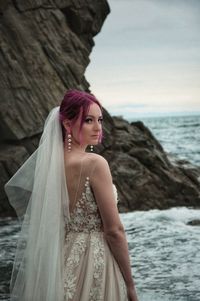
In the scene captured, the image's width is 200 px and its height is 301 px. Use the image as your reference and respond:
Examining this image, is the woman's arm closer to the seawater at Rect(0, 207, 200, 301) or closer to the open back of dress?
the open back of dress

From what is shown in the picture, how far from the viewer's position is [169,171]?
567 inches

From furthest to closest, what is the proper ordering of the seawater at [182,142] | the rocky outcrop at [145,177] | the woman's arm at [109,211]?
1. the seawater at [182,142]
2. the rocky outcrop at [145,177]
3. the woman's arm at [109,211]

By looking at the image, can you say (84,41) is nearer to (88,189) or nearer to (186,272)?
(186,272)

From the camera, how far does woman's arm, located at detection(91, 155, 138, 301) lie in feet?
8.94

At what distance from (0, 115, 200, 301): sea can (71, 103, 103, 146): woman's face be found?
14.2 ft

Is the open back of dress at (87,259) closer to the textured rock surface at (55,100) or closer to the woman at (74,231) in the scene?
the woman at (74,231)

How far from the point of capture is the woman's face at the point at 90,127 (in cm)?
283

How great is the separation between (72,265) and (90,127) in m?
0.80

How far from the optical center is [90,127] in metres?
2.84

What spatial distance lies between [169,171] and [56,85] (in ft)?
13.5

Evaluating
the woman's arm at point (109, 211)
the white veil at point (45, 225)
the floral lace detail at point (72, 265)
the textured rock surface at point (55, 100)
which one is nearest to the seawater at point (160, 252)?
the textured rock surface at point (55, 100)

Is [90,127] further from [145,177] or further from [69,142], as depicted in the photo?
[145,177]

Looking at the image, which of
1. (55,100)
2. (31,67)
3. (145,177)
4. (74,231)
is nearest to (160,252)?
(145,177)

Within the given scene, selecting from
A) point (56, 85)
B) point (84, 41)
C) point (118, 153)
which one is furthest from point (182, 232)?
point (84, 41)
